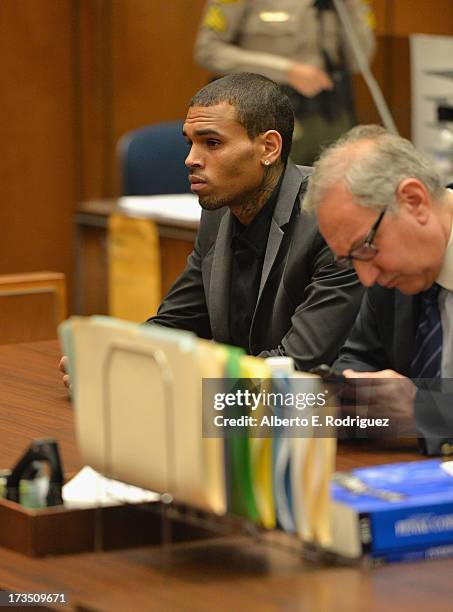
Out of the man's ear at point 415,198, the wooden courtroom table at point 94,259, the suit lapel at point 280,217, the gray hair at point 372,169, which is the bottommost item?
the wooden courtroom table at point 94,259

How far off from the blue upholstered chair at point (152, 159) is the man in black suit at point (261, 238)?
2.09 m

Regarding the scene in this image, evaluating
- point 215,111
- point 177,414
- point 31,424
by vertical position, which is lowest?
point 31,424

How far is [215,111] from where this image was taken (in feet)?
10.6

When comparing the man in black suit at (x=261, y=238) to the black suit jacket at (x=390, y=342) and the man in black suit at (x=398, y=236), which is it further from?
the man in black suit at (x=398, y=236)

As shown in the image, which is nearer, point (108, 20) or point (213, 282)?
point (213, 282)

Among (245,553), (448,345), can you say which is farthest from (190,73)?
(245,553)

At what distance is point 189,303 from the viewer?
350 cm

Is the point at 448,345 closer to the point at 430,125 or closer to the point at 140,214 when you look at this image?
the point at 140,214

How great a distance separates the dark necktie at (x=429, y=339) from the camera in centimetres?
270

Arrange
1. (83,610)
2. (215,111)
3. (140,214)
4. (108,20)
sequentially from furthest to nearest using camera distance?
(108,20), (140,214), (215,111), (83,610)

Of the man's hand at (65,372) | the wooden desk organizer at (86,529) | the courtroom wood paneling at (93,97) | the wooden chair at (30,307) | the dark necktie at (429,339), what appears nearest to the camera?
the wooden desk organizer at (86,529)

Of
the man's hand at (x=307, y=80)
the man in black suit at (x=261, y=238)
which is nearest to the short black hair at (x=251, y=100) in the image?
the man in black suit at (x=261, y=238)

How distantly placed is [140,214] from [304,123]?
0.78 metres

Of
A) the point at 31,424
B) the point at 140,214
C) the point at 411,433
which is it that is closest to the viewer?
the point at 411,433
